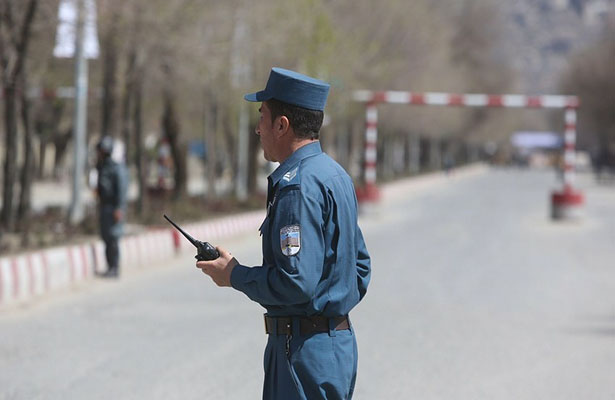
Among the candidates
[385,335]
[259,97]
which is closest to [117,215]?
[385,335]

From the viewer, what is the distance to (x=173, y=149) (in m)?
31.1

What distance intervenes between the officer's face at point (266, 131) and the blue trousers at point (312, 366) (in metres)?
0.64

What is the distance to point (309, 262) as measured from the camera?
3.83 m

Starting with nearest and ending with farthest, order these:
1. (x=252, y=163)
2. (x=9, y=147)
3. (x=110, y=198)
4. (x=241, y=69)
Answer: (x=110, y=198) → (x=9, y=147) → (x=241, y=69) → (x=252, y=163)

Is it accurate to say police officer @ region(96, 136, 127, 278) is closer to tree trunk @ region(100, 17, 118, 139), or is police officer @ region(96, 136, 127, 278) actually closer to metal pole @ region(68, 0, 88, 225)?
metal pole @ region(68, 0, 88, 225)

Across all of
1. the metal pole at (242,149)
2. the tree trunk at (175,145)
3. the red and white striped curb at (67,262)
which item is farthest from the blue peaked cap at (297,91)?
the tree trunk at (175,145)

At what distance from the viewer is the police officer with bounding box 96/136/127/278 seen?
571 inches

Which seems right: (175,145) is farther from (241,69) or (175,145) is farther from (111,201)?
(111,201)

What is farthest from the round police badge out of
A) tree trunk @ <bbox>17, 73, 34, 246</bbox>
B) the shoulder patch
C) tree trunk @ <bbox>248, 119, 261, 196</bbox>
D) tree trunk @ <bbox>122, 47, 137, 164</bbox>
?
tree trunk @ <bbox>248, 119, 261, 196</bbox>

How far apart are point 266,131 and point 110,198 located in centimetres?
1087

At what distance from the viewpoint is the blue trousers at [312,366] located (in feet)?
13.1

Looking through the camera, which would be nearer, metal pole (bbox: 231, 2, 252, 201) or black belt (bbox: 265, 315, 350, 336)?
black belt (bbox: 265, 315, 350, 336)

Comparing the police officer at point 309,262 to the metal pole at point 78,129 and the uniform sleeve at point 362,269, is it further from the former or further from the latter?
the metal pole at point 78,129

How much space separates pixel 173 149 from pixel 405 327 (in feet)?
68.7
